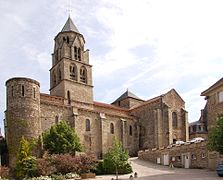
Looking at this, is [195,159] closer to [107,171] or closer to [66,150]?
[107,171]

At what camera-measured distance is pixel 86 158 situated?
122ft

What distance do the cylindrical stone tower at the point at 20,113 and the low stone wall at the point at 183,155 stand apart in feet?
46.0

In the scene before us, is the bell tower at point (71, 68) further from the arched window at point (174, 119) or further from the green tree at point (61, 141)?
the arched window at point (174, 119)

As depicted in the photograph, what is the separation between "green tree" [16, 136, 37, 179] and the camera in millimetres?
36631

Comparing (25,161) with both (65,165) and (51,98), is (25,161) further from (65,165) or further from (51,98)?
(51,98)

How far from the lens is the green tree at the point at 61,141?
4244 cm

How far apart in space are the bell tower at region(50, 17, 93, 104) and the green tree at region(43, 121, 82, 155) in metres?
11.7

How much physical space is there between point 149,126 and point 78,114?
12.3m

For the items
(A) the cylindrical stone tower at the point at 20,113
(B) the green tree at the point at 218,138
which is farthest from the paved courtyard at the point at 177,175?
(A) the cylindrical stone tower at the point at 20,113

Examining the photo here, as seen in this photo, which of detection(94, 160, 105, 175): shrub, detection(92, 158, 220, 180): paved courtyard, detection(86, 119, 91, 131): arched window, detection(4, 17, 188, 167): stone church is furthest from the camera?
detection(86, 119, 91, 131): arched window

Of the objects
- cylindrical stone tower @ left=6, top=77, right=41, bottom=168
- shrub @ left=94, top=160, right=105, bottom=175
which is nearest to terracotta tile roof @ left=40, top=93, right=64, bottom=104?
cylindrical stone tower @ left=6, top=77, right=41, bottom=168

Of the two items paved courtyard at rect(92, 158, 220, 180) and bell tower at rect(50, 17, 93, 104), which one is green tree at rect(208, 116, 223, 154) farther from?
bell tower at rect(50, 17, 93, 104)

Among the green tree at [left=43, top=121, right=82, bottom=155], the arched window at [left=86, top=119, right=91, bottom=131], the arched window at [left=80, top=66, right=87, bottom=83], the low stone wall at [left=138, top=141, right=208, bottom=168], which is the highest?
the arched window at [left=80, top=66, right=87, bottom=83]

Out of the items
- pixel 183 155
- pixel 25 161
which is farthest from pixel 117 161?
pixel 25 161
